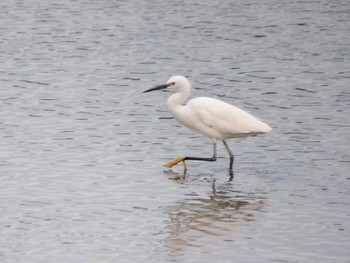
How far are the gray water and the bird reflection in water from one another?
2 cm

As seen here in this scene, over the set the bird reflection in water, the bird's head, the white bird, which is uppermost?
the bird's head

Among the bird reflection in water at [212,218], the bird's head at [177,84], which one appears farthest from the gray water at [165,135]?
the bird's head at [177,84]

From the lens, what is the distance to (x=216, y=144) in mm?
15977

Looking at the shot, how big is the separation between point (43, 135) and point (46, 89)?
10.4ft

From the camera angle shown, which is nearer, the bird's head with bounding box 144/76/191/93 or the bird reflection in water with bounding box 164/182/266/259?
the bird reflection in water with bounding box 164/182/266/259

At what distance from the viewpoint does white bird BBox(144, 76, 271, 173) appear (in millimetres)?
14648

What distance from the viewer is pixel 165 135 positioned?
16328 mm

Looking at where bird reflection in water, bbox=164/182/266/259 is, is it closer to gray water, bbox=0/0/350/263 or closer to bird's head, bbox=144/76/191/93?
gray water, bbox=0/0/350/263

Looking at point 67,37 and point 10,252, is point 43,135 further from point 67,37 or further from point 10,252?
point 67,37

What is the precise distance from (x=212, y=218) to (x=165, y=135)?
4153 millimetres

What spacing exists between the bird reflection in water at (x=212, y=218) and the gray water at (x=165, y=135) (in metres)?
0.02

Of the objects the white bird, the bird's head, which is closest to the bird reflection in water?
the white bird

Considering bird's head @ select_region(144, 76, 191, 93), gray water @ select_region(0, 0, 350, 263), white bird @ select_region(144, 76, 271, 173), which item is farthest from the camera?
bird's head @ select_region(144, 76, 191, 93)

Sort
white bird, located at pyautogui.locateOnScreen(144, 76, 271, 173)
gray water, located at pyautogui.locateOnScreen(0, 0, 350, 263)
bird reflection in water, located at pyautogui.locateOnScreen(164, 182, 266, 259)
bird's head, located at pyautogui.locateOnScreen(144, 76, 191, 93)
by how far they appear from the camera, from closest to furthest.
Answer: bird reflection in water, located at pyautogui.locateOnScreen(164, 182, 266, 259)
gray water, located at pyautogui.locateOnScreen(0, 0, 350, 263)
white bird, located at pyautogui.locateOnScreen(144, 76, 271, 173)
bird's head, located at pyautogui.locateOnScreen(144, 76, 191, 93)
